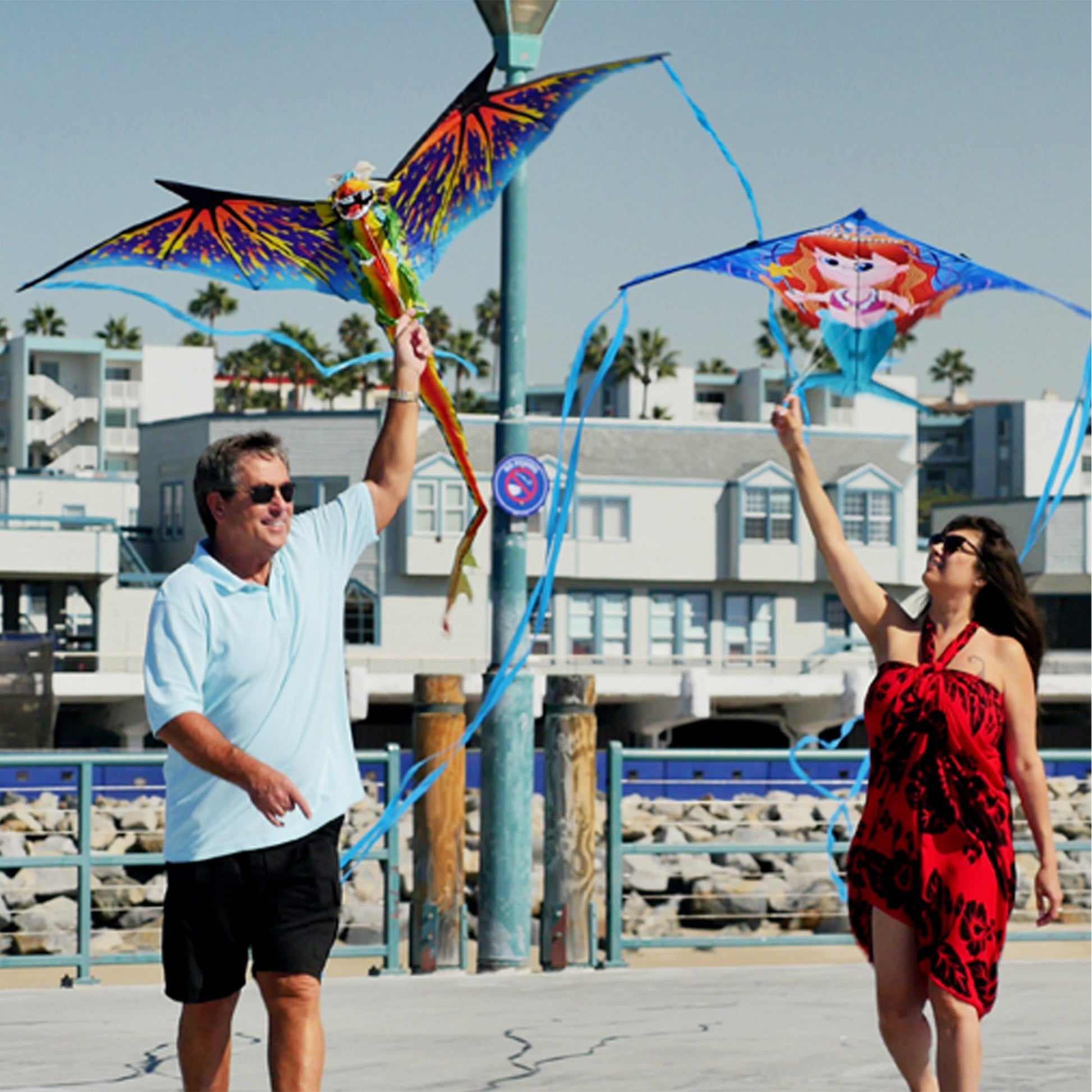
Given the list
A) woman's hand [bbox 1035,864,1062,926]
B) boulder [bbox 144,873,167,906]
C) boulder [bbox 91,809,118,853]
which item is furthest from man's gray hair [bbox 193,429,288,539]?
boulder [bbox 91,809,118,853]

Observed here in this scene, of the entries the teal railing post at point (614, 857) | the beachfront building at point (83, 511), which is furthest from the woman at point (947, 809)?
the beachfront building at point (83, 511)

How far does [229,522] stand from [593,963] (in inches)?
212

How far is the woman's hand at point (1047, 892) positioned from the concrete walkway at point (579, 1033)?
125 centimetres

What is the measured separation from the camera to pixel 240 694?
4602 millimetres

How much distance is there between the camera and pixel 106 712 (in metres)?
43.8

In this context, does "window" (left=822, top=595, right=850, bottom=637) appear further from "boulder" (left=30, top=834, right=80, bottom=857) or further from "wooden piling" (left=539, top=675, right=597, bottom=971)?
"wooden piling" (left=539, top=675, right=597, bottom=971)

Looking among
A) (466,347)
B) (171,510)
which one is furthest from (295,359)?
(171,510)

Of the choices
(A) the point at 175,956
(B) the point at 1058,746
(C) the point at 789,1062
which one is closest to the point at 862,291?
(C) the point at 789,1062

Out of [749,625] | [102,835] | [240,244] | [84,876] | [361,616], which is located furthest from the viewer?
[749,625]

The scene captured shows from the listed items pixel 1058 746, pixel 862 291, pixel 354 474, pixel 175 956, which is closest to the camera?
pixel 175 956

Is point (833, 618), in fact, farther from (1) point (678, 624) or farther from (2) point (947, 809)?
(2) point (947, 809)

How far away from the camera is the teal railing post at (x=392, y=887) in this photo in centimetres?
943

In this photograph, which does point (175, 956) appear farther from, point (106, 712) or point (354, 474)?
point (354, 474)

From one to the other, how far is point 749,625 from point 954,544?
47.4m
